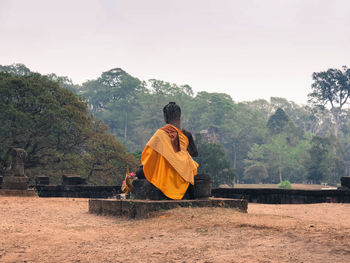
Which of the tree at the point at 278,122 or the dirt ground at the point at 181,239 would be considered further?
the tree at the point at 278,122

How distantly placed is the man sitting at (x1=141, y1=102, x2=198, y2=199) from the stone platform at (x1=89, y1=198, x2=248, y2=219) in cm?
50

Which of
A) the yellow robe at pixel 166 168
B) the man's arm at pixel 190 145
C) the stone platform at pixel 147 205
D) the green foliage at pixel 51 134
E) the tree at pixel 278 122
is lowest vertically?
the stone platform at pixel 147 205

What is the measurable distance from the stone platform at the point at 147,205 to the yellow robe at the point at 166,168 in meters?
0.50

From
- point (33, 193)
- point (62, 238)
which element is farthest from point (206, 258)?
point (33, 193)

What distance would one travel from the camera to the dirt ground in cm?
462

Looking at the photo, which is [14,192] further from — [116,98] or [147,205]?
[116,98]

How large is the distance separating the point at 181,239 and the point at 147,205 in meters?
2.38

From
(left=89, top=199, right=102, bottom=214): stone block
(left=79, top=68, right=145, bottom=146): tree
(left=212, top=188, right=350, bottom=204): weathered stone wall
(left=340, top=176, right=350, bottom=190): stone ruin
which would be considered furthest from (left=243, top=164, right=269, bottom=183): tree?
(left=89, top=199, right=102, bottom=214): stone block

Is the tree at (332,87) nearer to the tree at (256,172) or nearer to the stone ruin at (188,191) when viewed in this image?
the tree at (256,172)

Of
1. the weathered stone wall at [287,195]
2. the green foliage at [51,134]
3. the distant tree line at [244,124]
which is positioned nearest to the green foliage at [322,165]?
the distant tree line at [244,124]

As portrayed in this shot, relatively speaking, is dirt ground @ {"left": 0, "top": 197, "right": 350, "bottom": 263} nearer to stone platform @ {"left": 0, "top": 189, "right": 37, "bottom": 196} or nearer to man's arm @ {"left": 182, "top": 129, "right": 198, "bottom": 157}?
man's arm @ {"left": 182, "top": 129, "right": 198, "bottom": 157}

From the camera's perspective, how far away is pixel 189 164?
898 centimetres

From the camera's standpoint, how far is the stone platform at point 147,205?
7996 millimetres

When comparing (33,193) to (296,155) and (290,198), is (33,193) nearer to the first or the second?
(290,198)
